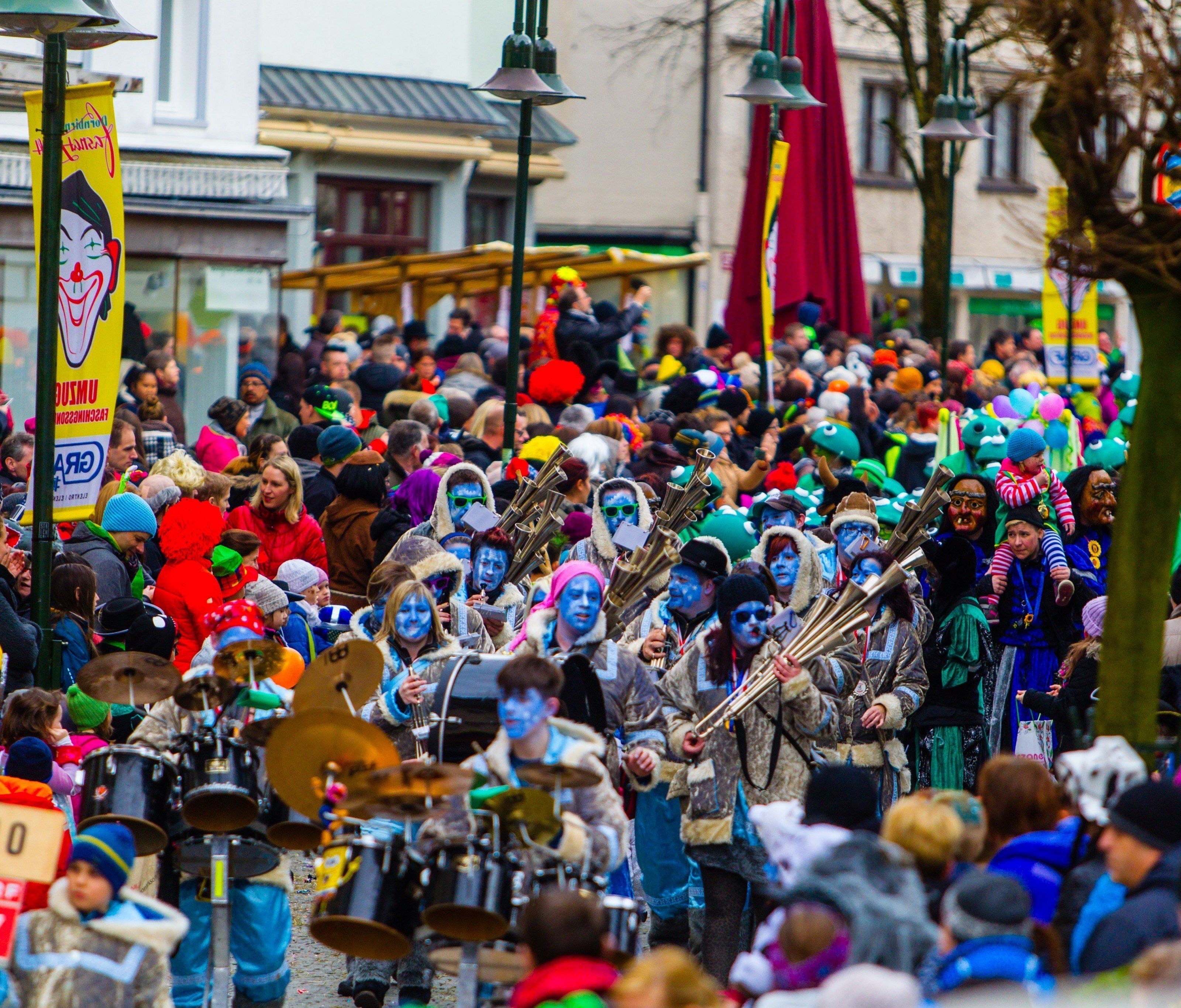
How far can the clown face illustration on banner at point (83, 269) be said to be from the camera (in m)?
7.98

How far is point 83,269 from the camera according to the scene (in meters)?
7.99

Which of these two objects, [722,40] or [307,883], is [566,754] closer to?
[307,883]

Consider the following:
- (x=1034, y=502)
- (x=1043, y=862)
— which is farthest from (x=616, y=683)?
(x=1034, y=502)

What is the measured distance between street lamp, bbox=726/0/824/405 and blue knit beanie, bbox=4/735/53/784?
733 cm

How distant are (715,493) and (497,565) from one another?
2.07 meters

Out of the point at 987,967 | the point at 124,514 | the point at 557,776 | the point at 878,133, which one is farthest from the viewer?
the point at 878,133

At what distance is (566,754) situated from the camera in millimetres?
5852

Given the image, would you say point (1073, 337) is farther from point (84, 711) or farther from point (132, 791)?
point (132, 791)

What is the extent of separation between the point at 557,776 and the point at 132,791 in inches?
60.1

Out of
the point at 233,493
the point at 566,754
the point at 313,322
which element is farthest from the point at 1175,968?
the point at 313,322

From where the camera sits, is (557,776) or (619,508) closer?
(557,776)

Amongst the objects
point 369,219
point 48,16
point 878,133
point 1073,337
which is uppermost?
point 878,133

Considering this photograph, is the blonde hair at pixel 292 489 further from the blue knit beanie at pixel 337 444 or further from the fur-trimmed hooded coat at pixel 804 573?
the fur-trimmed hooded coat at pixel 804 573

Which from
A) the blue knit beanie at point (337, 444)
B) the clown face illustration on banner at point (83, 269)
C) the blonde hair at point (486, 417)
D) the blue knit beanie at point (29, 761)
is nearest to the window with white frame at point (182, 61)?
the blonde hair at point (486, 417)
